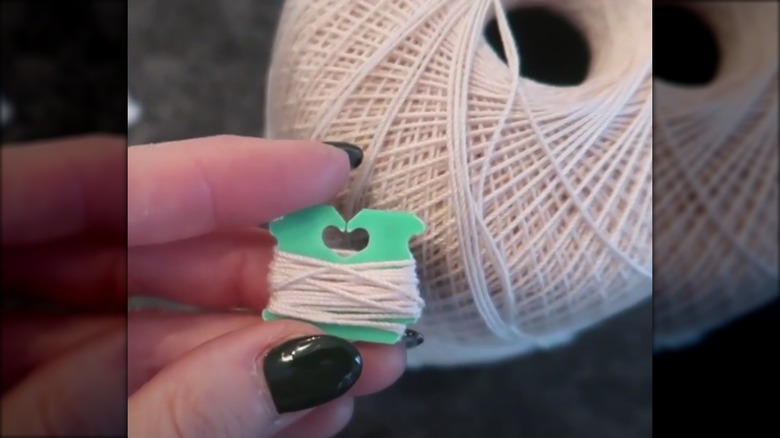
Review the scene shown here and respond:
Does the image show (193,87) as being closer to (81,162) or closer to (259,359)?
(259,359)

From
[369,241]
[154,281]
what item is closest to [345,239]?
[369,241]

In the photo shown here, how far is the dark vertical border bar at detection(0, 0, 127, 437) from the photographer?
0.11m

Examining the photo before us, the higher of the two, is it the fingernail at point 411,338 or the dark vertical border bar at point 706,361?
the dark vertical border bar at point 706,361

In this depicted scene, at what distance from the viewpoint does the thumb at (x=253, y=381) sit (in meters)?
0.28

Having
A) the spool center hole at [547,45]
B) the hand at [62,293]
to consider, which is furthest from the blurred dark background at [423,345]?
the hand at [62,293]

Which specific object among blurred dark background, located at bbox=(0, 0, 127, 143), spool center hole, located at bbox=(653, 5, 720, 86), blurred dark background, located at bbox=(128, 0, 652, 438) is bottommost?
blurred dark background, located at bbox=(128, 0, 652, 438)

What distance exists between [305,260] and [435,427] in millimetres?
133

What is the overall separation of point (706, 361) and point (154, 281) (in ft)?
0.92

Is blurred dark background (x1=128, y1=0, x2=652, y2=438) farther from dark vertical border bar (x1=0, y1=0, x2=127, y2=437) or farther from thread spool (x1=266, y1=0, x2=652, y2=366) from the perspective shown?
dark vertical border bar (x1=0, y1=0, x2=127, y2=437)

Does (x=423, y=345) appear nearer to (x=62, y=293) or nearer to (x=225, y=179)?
(x=225, y=179)

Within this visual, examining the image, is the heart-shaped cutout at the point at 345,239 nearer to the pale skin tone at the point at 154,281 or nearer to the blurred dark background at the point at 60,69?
the pale skin tone at the point at 154,281

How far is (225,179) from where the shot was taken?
1.02ft

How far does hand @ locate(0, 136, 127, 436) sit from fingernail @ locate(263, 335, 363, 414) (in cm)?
12

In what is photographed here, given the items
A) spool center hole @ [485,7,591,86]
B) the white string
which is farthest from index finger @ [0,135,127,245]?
spool center hole @ [485,7,591,86]
